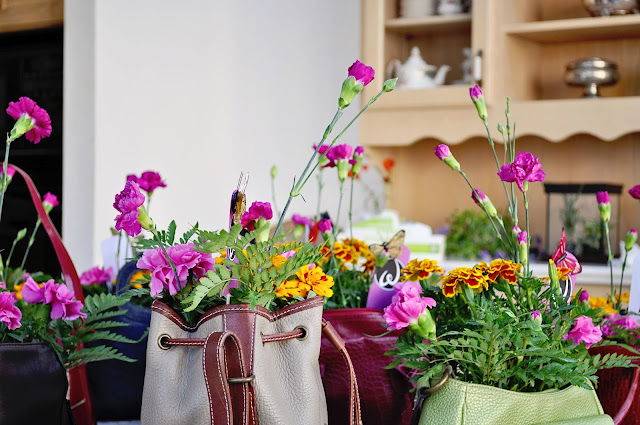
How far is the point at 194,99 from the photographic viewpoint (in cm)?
239

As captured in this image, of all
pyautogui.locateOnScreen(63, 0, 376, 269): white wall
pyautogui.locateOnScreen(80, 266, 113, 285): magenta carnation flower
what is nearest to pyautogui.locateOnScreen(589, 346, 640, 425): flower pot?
pyautogui.locateOnScreen(80, 266, 113, 285): magenta carnation flower

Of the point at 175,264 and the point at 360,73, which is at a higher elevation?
the point at 360,73

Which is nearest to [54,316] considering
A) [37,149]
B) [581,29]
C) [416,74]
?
[37,149]

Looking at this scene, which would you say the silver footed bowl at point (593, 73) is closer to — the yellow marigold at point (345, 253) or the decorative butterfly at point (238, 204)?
the yellow marigold at point (345, 253)

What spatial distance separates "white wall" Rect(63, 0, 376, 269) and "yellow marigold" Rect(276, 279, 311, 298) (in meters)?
1.52

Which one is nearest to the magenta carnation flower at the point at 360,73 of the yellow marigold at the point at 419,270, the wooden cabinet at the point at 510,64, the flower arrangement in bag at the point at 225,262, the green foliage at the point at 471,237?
the flower arrangement in bag at the point at 225,262

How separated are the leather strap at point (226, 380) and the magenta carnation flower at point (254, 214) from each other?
0.33ft

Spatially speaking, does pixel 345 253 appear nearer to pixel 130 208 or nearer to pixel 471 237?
pixel 130 208

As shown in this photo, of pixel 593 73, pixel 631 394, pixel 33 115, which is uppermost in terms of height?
pixel 593 73

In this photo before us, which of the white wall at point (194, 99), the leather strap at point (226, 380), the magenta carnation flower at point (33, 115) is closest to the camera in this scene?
the leather strap at point (226, 380)

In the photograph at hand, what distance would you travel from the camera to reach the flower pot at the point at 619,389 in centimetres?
72

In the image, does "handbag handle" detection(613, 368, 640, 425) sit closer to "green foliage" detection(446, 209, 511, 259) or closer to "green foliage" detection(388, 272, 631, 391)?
"green foliage" detection(388, 272, 631, 391)

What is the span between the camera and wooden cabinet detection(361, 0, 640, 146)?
2670 mm

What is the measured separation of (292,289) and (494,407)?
177 millimetres
